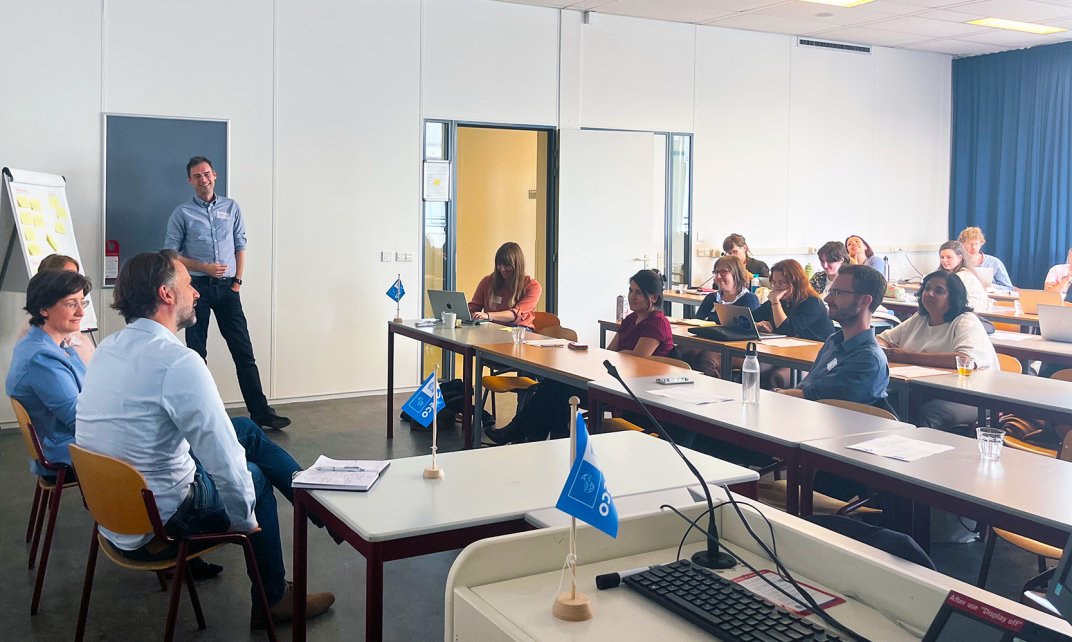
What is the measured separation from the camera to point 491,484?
2.52 m

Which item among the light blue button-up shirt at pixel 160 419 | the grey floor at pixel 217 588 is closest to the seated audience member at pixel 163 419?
the light blue button-up shirt at pixel 160 419

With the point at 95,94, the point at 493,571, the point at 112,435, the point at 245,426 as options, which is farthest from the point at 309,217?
the point at 493,571

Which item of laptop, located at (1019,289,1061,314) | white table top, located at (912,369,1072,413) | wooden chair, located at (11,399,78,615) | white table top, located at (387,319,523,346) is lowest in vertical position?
wooden chair, located at (11,399,78,615)

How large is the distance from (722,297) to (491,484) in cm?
502

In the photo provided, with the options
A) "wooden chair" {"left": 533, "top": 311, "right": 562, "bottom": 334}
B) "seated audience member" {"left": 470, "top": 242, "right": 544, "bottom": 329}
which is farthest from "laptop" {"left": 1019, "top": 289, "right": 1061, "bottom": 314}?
"seated audience member" {"left": 470, "top": 242, "right": 544, "bottom": 329}

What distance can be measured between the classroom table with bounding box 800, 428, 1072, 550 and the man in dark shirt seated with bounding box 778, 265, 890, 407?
0.90m

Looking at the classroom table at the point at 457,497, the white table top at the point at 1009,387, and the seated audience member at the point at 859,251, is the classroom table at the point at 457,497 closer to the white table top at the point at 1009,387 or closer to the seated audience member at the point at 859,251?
the white table top at the point at 1009,387

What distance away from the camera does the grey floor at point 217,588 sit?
323 cm

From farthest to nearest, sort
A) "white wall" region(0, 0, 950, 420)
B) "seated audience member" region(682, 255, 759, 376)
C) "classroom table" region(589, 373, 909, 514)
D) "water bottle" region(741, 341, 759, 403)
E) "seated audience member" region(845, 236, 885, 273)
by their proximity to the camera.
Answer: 1. "seated audience member" region(845, 236, 885, 273)
2. "white wall" region(0, 0, 950, 420)
3. "seated audience member" region(682, 255, 759, 376)
4. "water bottle" region(741, 341, 759, 403)
5. "classroom table" region(589, 373, 909, 514)

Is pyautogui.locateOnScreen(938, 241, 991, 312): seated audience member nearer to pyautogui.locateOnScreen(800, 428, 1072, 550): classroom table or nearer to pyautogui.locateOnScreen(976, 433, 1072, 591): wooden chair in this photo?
pyautogui.locateOnScreen(976, 433, 1072, 591): wooden chair

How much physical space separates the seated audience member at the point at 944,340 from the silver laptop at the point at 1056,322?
1.05 m

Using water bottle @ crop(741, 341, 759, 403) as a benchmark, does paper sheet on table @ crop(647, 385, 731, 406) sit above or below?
below

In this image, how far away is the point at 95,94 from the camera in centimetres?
649

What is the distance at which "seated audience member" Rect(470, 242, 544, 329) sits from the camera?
6691 mm
